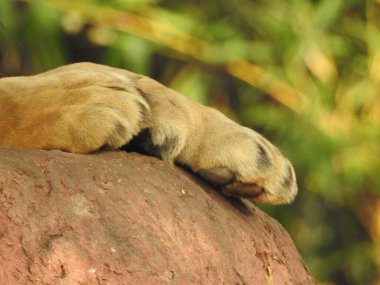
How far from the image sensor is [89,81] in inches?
66.6

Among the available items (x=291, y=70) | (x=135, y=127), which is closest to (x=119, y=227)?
(x=135, y=127)

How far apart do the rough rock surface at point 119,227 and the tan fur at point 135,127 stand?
31mm

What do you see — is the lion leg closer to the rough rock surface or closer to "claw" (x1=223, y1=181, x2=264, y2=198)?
the rough rock surface

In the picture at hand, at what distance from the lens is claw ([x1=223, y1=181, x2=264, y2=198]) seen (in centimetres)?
169

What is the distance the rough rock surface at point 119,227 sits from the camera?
1.40 metres

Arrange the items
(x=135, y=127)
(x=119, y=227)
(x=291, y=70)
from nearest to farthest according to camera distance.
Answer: (x=119, y=227), (x=135, y=127), (x=291, y=70)

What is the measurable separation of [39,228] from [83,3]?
1872mm

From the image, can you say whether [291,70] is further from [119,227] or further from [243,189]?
[119,227]

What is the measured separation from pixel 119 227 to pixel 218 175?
10.2 inches

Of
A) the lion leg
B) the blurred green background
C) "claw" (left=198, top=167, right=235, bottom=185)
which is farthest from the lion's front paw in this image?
the blurred green background

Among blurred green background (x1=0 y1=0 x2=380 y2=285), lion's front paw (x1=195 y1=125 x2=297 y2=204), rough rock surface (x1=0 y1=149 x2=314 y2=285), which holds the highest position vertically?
lion's front paw (x1=195 y1=125 x2=297 y2=204)

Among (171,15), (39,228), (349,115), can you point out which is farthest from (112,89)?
(349,115)

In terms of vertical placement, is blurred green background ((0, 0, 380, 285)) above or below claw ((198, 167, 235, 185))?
below

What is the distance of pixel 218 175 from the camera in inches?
66.4
